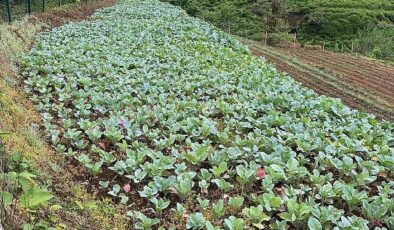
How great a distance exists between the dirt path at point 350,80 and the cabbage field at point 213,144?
3899mm

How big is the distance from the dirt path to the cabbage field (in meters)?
3.90

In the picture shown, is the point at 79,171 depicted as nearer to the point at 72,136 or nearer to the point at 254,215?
the point at 72,136

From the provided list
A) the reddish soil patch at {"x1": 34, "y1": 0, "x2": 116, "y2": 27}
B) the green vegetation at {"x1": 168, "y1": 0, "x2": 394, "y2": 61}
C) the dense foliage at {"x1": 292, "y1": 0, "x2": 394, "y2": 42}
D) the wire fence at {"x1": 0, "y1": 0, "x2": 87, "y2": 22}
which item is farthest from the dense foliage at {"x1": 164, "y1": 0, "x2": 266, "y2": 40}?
the wire fence at {"x1": 0, "y1": 0, "x2": 87, "y2": 22}

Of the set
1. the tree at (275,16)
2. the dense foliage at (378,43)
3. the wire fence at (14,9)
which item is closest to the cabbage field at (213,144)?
the wire fence at (14,9)

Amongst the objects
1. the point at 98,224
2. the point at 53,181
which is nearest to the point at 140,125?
the point at 53,181

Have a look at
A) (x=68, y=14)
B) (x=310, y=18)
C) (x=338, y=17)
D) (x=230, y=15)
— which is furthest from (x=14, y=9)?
(x=338, y=17)

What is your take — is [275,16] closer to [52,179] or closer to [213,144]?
[213,144]

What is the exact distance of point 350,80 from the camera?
18.2 meters

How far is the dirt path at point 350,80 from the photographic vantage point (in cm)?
1433

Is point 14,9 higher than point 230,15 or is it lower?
higher

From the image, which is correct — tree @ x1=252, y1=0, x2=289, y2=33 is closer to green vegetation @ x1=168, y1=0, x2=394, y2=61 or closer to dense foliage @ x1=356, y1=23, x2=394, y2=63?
green vegetation @ x1=168, y1=0, x2=394, y2=61

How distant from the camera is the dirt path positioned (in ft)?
47.0

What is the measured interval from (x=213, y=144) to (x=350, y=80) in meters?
12.8

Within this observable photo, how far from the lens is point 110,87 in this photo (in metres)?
9.66
